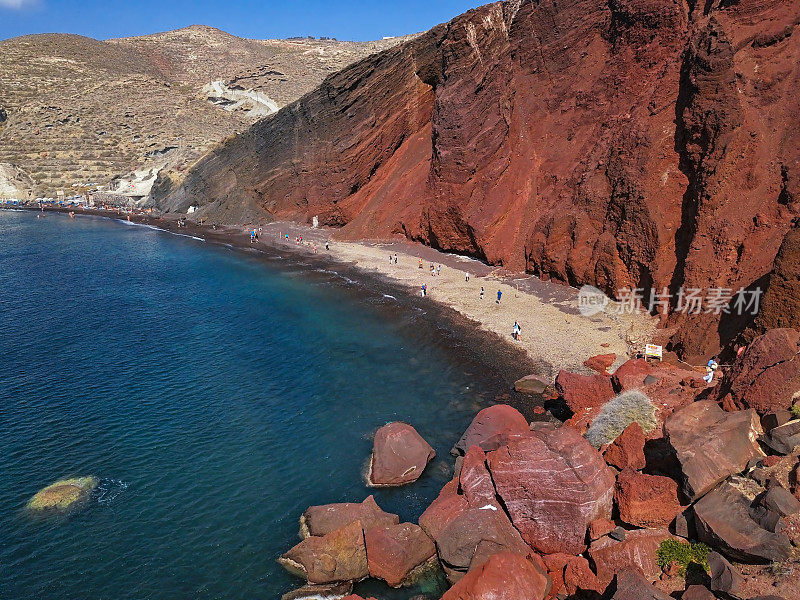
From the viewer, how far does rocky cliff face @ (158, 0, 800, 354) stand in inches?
1020

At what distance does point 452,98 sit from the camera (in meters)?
47.6

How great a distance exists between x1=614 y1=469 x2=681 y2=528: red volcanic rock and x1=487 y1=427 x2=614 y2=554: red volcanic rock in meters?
0.60

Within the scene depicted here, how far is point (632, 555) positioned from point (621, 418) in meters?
5.07

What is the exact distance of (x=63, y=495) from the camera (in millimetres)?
17844

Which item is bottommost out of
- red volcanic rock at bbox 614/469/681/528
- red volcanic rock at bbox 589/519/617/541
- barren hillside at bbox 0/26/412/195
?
red volcanic rock at bbox 589/519/617/541

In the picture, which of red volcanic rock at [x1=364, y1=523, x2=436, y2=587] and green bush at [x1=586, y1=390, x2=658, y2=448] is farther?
green bush at [x1=586, y1=390, x2=658, y2=448]

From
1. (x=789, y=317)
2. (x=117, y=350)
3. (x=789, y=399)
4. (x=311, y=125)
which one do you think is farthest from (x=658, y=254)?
(x=311, y=125)

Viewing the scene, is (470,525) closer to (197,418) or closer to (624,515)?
(624,515)

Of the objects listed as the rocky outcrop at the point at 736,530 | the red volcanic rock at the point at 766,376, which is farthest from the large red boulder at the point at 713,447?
the red volcanic rock at the point at 766,376

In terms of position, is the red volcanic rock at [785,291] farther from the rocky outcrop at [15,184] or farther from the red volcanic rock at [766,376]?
the rocky outcrop at [15,184]

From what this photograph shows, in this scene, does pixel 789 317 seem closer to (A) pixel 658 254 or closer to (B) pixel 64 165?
(A) pixel 658 254

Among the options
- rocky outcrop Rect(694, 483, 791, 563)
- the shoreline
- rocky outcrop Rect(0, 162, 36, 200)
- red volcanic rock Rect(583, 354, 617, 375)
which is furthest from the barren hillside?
rocky outcrop Rect(694, 483, 791, 563)

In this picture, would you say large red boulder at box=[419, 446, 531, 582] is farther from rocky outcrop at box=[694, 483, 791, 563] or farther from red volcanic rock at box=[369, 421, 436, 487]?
rocky outcrop at box=[694, 483, 791, 563]

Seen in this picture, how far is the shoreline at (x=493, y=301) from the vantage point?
28016 millimetres
